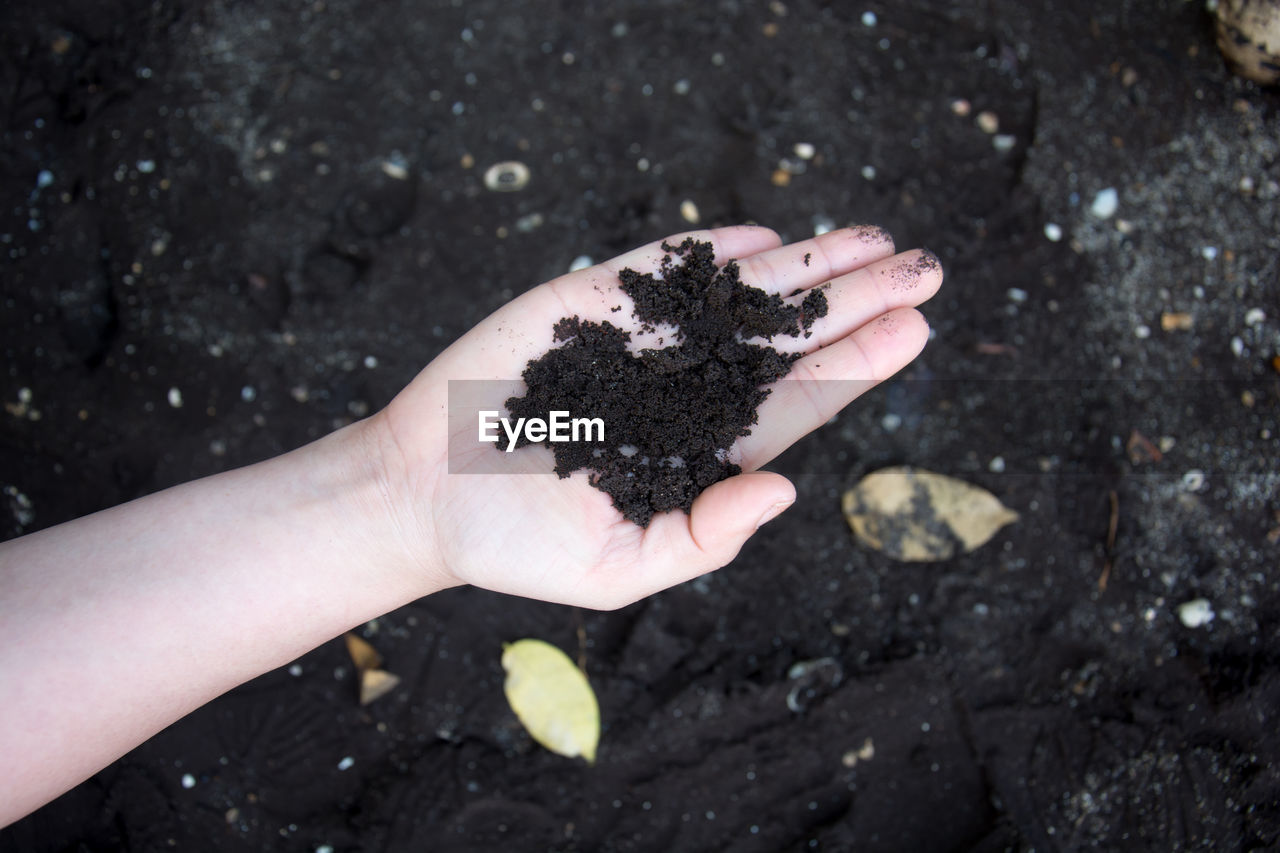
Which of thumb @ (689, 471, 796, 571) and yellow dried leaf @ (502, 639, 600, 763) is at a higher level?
thumb @ (689, 471, 796, 571)

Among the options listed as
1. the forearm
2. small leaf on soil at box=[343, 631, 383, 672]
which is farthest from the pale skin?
small leaf on soil at box=[343, 631, 383, 672]

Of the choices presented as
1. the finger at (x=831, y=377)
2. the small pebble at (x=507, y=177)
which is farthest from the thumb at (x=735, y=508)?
the small pebble at (x=507, y=177)

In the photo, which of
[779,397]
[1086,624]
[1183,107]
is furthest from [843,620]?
[1183,107]

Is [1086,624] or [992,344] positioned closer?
[1086,624]

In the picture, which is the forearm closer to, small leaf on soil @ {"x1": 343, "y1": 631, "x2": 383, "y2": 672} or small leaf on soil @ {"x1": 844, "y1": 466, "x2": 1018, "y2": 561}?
small leaf on soil @ {"x1": 343, "y1": 631, "x2": 383, "y2": 672}

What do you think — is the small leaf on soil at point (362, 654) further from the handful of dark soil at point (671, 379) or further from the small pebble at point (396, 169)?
the small pebble at point (396, 169)

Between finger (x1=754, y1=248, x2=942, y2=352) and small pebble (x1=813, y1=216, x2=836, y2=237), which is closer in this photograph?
finger (x1=754, y1=248, x2=942, y2=352)

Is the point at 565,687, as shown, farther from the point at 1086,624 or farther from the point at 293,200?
the point at 293,200
